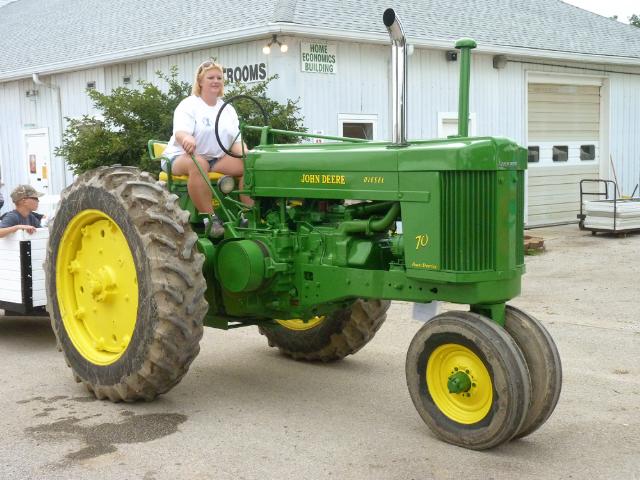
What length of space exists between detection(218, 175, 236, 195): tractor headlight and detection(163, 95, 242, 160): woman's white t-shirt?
0.98 ft

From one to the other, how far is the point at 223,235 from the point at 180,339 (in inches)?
37.8

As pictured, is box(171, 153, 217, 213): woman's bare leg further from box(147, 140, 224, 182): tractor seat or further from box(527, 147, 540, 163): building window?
box(527, 147, 540, 163): building window

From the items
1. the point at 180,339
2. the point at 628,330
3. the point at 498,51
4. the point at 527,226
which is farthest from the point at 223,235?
the point at 527,226

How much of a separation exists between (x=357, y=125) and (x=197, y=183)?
7873 mm

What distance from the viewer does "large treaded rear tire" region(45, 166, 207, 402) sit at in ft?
17.1

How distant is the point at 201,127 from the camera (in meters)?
6.14

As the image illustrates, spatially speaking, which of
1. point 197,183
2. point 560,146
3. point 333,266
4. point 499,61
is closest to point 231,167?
point 197,183

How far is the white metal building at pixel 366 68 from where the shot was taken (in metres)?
12.7

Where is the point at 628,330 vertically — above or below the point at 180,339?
below

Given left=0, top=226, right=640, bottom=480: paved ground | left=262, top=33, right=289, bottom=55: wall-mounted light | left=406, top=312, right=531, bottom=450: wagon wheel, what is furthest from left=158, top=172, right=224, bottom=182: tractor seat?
left=262, top=33, right=289, bottom=55: wall-mounted light

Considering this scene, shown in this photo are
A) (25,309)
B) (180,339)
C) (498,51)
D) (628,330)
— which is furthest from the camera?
(498,51)

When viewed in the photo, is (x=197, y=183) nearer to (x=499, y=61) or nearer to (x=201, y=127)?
(x=201, y=127)

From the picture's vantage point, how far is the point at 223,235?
234 inches

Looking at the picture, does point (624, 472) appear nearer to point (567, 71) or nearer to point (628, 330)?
point (628, 330)
